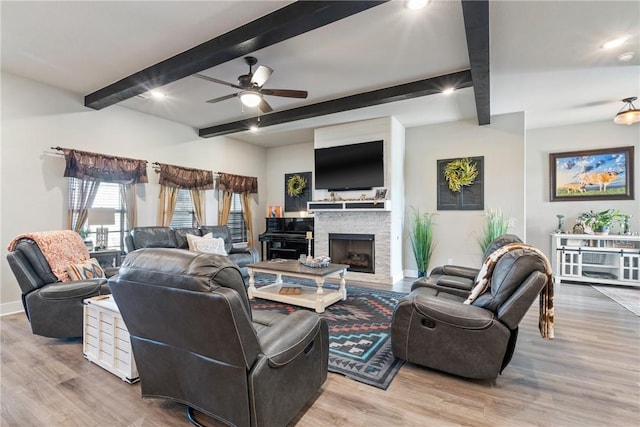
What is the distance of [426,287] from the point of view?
325 cm

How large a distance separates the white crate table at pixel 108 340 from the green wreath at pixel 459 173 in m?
5.43

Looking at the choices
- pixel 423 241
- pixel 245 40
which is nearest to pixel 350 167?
pixel 423 241

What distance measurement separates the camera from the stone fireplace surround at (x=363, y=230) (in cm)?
549

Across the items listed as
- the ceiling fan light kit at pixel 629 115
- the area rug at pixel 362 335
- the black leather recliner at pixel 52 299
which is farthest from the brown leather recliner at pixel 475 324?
the ceiling fan light kit at pixel 629 115

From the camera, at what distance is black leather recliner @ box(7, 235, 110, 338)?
2840 mm

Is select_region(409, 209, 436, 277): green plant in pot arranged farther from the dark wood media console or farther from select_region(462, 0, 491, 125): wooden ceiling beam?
select_region(462, 0, 491, 125): wooden ceiling beam

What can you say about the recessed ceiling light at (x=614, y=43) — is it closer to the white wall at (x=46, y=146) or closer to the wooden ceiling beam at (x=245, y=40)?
the wooden ceiling beam at (x=245, y=40)

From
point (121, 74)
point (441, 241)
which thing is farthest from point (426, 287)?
point (121, 74)

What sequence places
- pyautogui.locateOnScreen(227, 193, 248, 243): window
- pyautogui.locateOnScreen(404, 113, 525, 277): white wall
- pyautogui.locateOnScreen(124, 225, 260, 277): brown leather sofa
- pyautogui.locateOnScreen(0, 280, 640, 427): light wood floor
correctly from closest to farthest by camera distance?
pyautogui.locateOnScreen(0, 280, 640, 427): light wood floor < pyautogui.locateOnScreen(124, 225, 260, 277): brown leather sofa < pyautogui.locateOnScreen(404, 113, 525, 277): white wall < pyautogui.locateOnScreen(227, 193, 248, 243): window

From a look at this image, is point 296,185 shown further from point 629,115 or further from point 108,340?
point 629,115

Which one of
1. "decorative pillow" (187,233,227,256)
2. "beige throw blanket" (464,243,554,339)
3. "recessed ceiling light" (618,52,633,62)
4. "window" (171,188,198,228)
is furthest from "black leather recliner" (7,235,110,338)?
"recessed ceiling light" (618,52,633,62)

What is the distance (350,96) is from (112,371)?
167 inches

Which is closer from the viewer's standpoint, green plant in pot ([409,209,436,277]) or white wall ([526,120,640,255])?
white wall ([526,120,640,255])

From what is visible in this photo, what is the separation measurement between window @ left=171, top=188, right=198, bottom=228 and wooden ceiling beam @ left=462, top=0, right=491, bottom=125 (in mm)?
5237
